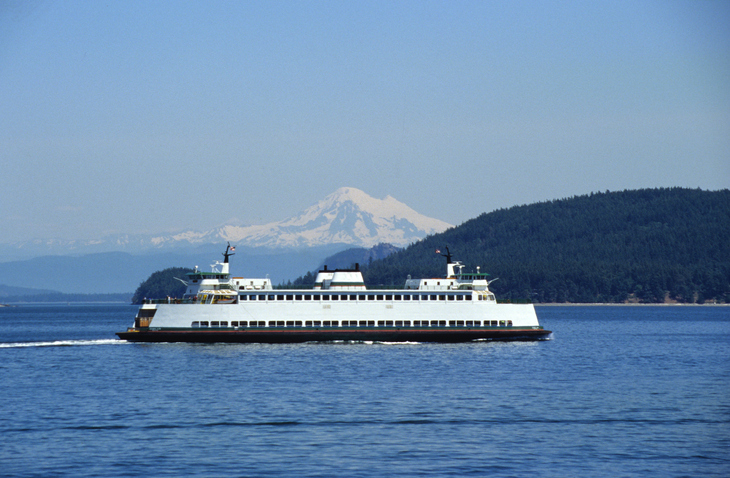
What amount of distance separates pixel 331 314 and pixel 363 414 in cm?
3324

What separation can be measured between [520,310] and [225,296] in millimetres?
24873

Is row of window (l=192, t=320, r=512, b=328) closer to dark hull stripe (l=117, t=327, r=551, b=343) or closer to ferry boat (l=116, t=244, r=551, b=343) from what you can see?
ferry boat (l=116, t=244, r=551, b=343)

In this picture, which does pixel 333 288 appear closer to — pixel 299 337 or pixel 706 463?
pixel 299 337

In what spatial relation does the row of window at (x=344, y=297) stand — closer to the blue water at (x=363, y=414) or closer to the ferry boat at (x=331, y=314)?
the ferry boat at (x=331, y=314)

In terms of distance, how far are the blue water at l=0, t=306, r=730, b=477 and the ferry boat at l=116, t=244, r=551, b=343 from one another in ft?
15.9

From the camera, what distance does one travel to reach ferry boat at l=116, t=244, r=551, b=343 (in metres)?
68.8

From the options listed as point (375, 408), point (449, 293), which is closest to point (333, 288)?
point (449, 293)

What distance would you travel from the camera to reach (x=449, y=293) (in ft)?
234

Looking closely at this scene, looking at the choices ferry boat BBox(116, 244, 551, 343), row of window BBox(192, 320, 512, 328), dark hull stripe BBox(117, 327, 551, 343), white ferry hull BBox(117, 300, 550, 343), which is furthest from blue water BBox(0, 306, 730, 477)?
row of window BBox(192, 320, 512, 328)

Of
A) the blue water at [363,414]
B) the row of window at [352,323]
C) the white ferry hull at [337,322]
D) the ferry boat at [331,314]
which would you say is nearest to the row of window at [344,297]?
the ferry boat at [331,314]

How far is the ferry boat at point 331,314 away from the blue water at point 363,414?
483 centimetres

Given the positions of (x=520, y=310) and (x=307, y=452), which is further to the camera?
(x=520, y=310)

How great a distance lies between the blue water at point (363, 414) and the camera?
94.2 ft

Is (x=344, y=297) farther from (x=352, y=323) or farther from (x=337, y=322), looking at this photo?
(x=352, y=323)
